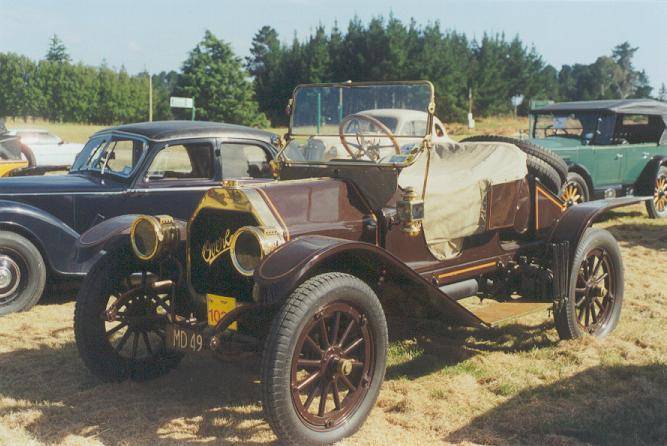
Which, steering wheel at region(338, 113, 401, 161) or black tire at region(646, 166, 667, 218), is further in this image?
black tire at region(646, 166, 667, 218)

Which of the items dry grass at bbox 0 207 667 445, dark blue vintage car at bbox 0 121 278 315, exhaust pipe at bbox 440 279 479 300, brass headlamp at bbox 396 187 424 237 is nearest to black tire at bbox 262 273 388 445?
dry grass at bbox 0 207 667 445

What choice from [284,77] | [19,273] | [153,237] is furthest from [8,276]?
[284,77]

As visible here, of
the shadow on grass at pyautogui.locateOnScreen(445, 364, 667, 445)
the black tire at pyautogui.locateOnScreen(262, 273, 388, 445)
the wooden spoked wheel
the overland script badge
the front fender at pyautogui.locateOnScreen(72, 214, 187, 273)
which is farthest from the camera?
the front fender at pyautogui.locateOnScreen(72, 214, 187, 273)

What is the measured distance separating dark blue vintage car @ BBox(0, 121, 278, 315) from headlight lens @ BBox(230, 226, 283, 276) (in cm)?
321

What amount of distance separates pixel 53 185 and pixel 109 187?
0.48 m

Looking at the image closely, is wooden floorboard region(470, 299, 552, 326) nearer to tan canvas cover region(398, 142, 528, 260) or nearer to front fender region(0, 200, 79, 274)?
tan canvas cover region(398, 142, 528, 260)

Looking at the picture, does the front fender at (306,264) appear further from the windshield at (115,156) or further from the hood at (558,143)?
the hood at (558,143)

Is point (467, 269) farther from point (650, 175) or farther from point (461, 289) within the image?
point (650, 175)

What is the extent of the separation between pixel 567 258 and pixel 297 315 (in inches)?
95.4

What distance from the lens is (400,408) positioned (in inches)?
149

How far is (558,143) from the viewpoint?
10.6 meters

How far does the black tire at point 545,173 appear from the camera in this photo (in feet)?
16.4

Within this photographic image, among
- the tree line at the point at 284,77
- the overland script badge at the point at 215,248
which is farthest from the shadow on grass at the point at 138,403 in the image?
the tree line at the point at 284,77

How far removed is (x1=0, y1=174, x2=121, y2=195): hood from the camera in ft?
20.1
